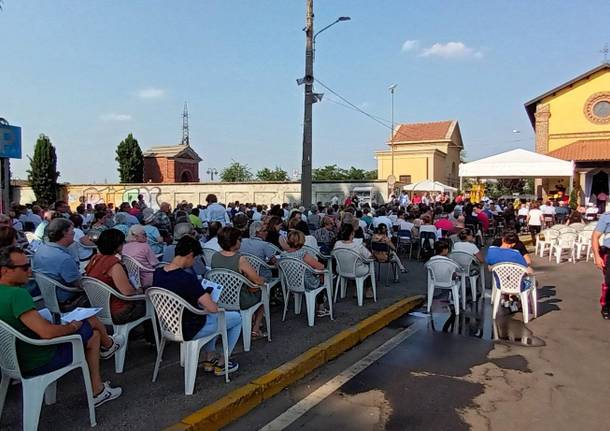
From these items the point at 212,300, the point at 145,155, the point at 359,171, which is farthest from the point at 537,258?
the point at 359,171

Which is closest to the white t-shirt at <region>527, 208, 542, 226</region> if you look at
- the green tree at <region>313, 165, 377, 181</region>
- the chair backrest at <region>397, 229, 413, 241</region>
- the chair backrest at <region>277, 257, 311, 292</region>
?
the chair backrest at <region>397, 229, 413, 241</region>

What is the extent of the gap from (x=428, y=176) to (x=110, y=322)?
4253 cm

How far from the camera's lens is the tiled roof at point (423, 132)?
5019 cm

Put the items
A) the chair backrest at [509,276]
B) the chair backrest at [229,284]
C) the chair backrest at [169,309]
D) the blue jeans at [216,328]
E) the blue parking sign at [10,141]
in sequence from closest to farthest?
1. the chair backrest at [169,309]
2. the blue jeans at [216,328]
3. the chair backrest at [229,284]
4. the chair backrest at [509,276]
5. the blue parking sign at [10,141]

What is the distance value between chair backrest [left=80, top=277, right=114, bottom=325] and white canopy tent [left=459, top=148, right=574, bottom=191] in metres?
14.8

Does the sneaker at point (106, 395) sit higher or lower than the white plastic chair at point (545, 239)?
lower

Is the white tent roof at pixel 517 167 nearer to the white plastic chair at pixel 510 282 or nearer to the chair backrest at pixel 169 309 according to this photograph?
the white plastic chair at pixel 510 282

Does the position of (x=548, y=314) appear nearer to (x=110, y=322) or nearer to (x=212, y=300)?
(x=212, y=300)

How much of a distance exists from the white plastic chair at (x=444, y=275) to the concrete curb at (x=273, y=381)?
43.2 inches

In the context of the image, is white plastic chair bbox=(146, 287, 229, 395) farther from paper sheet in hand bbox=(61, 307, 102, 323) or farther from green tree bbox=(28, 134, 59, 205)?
green tree bbox=(28, 134, 59, 205)

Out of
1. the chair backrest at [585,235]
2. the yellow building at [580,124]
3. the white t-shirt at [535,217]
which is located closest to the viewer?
the chair backrest at [585,235]

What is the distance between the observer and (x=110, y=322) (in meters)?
4.66

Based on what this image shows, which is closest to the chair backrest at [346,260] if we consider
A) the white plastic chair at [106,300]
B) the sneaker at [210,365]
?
the sneaker at [210,365]

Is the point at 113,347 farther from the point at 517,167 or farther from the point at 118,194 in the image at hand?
the point at 118,194
